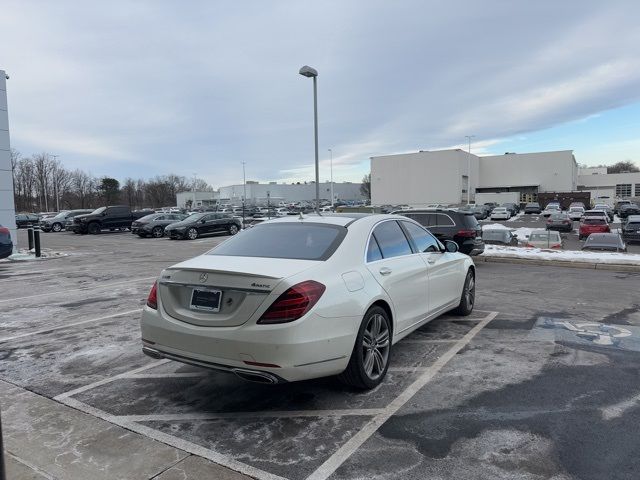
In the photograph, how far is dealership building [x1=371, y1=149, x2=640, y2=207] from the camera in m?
85.8

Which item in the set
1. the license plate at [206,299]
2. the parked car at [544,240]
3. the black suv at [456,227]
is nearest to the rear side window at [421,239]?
the license plate at [206,299]

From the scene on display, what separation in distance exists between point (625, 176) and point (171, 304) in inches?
4899

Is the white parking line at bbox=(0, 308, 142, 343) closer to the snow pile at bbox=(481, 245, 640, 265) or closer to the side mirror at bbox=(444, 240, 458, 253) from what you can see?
the side mirror at bbox=(444, 240, 458, 253)

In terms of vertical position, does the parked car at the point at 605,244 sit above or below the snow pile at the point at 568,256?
below

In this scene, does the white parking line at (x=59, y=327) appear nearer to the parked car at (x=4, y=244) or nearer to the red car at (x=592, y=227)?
the parked car at (x=4, y=244)

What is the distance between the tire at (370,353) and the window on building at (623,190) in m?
120

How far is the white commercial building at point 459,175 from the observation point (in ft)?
282

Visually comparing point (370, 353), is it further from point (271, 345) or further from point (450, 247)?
point (450, 247)

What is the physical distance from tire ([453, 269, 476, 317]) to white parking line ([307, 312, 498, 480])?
126 cm

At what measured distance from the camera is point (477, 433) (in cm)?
345

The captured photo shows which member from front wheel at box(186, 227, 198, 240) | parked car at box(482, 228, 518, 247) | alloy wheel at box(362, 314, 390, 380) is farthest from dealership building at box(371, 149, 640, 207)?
alloy wheel at box(362, 314, 390, 380)

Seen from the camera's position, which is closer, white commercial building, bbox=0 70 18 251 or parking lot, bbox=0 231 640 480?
parking lot, bbox=0 231 640 480

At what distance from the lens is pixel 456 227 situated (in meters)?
13.3

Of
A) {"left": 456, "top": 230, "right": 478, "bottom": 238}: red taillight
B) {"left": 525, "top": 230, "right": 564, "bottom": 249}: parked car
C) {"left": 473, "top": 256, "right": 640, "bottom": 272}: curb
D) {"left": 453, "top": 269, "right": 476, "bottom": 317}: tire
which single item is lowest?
{"left": 525, "top": 230, "right": 564, "bottom": 249}: parked car
